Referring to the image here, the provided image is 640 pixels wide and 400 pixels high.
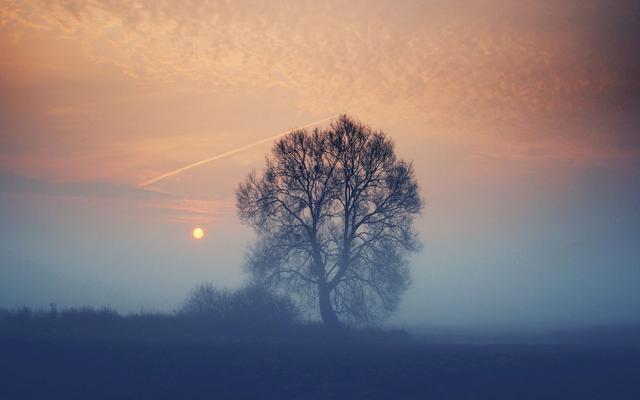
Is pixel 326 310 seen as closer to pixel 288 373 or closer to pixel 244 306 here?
pixel 244 306

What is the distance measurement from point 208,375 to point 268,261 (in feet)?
54.7

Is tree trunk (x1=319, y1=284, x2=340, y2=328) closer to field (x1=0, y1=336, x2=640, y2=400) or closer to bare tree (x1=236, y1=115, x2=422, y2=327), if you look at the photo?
bare tree (x1=236, y1=115, x2=422, y2=327)

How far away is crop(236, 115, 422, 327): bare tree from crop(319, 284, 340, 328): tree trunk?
0.14 feet

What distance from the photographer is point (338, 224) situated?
29.9 metres

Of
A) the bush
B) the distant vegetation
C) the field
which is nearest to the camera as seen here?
the field

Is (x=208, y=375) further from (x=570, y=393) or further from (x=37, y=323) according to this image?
(x=37, y=323)

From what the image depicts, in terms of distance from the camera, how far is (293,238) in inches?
1154

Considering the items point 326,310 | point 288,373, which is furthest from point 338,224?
point 288,373

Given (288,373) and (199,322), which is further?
(199,322)

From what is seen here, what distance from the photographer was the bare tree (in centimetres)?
2814

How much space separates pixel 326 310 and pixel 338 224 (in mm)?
4711

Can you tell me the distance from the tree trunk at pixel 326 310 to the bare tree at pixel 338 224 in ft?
0.14

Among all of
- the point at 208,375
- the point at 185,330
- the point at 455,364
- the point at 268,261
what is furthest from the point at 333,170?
the point at 208,375

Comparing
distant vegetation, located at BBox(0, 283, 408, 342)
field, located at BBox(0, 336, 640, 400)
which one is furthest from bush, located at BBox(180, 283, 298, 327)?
field, located at BBox(0, 336, 640, 400)
